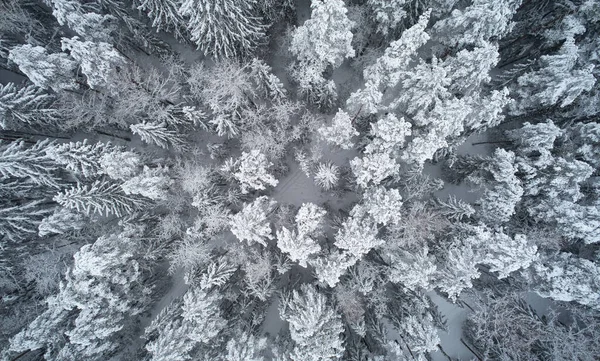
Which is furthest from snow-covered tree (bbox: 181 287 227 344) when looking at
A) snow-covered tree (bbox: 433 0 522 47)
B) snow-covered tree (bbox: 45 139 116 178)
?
snow-covered tree (bbox: 433 0 522 47)

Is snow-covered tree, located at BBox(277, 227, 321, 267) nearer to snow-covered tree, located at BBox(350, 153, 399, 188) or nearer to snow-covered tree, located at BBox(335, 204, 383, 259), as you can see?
snow-covered tree, located at BBox(335, 204, 383, 259)

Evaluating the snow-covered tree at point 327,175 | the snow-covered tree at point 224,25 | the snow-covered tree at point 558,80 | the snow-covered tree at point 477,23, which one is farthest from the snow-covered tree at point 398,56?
the snow-covered tree at point 558,80

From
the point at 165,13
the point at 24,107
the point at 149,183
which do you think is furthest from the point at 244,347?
the point at 165,13

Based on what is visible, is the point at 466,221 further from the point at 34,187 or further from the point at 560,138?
the point at 34,187

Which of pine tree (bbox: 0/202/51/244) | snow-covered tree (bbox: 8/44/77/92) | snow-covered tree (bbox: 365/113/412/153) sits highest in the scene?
snow-covered tree (bbox: 8/44/77/92)

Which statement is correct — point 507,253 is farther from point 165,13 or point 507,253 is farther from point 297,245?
point 165,13

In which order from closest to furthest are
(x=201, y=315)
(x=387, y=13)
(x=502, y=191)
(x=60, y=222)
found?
(x=201, y=315) < (x=60, y=222) < (x=502, y=191) < (x=387, y=13)
